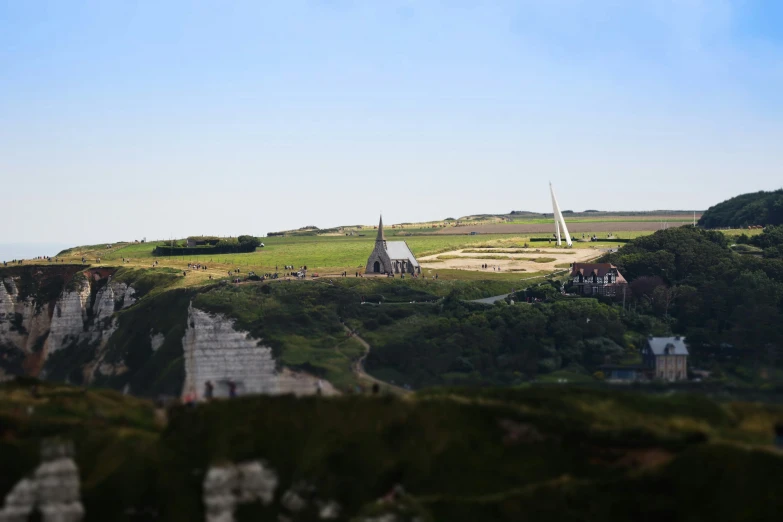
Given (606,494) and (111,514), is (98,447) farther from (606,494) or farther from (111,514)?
(606,494)

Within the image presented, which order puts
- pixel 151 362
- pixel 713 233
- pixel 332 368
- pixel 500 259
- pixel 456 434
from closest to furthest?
pixel 456 434 < pixel 332 368 < pixel 151 362 < pixel 713 233 < pixel 500 259

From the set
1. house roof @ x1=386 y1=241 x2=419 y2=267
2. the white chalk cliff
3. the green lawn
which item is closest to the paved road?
the green lawn

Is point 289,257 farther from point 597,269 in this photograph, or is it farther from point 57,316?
point 597,269

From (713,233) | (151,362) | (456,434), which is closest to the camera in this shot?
(456,434)

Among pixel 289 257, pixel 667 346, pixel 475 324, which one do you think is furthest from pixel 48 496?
pixel 289 257

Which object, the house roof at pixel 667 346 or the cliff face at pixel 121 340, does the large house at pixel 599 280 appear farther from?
the cliff face at pixel 121 340

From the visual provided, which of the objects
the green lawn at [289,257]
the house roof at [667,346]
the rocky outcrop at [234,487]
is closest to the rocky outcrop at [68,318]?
the green lawn at [289,257]

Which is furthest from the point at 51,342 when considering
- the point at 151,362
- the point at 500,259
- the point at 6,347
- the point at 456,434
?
the point at 456,434

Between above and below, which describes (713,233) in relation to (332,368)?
above
